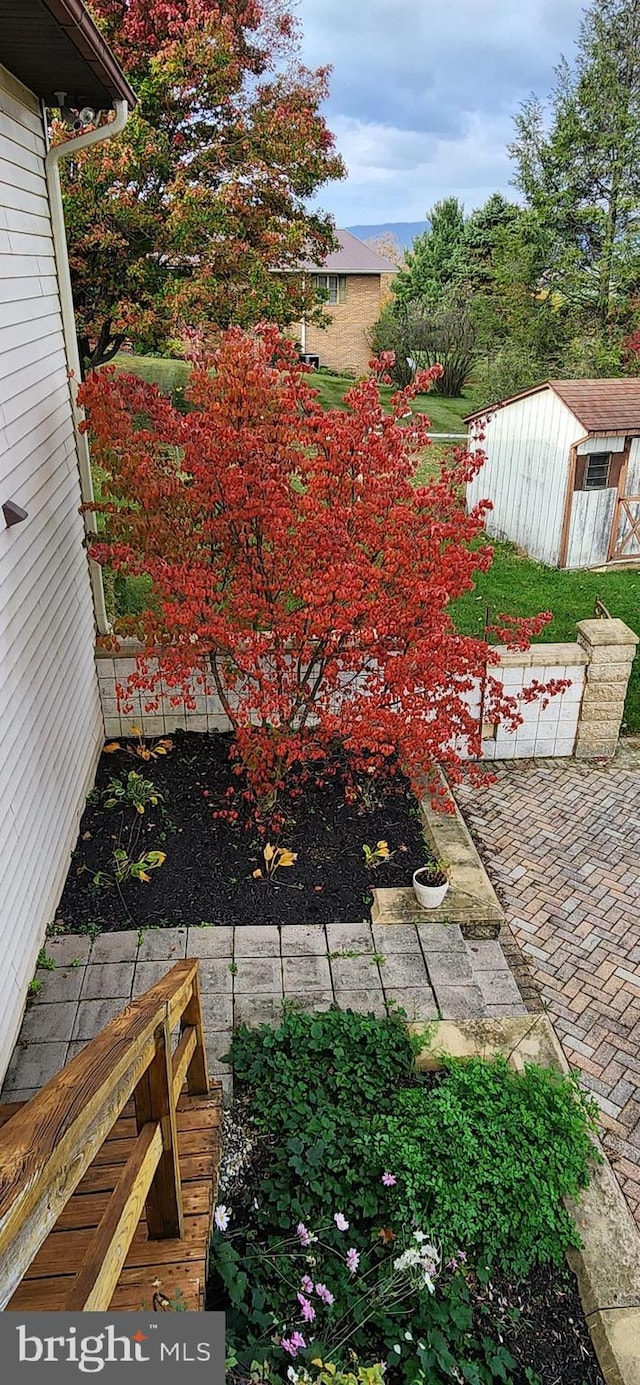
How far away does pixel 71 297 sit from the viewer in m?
5.17

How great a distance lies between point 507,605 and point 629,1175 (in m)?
6.88

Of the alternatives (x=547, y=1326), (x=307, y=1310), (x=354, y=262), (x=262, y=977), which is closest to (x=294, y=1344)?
(x=307, y=1310)

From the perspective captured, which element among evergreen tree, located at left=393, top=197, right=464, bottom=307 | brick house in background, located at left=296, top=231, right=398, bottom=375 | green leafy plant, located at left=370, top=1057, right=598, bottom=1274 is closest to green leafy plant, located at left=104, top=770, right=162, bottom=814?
green leafy plant, located at left=370, top=1057, right=598, bottom=1274

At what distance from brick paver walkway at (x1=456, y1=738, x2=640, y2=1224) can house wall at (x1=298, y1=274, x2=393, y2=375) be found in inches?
857

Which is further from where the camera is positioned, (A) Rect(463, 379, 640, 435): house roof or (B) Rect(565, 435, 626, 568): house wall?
(B) Rect(565, 435, 626, 568): house wall

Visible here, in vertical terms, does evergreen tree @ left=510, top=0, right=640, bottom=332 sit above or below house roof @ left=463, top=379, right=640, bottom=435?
above

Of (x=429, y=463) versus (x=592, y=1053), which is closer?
(x=592, y=1053)

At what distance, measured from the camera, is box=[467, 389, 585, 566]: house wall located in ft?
37.5

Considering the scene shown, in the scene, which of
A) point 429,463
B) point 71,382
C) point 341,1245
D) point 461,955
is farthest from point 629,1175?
point 429,463

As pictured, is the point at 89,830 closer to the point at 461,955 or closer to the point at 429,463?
the point at 461,955

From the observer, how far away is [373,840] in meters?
5.01

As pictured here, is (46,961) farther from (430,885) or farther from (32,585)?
(430,885)

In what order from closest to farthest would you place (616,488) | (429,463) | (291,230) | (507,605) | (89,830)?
(89,830), (291,230), (507,605), (616,488), (429,463)

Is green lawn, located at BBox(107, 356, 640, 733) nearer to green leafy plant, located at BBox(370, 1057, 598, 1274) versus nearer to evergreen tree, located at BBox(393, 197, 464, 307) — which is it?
green leafy plant, located at BBox(370, 1057, 598, 1274)
